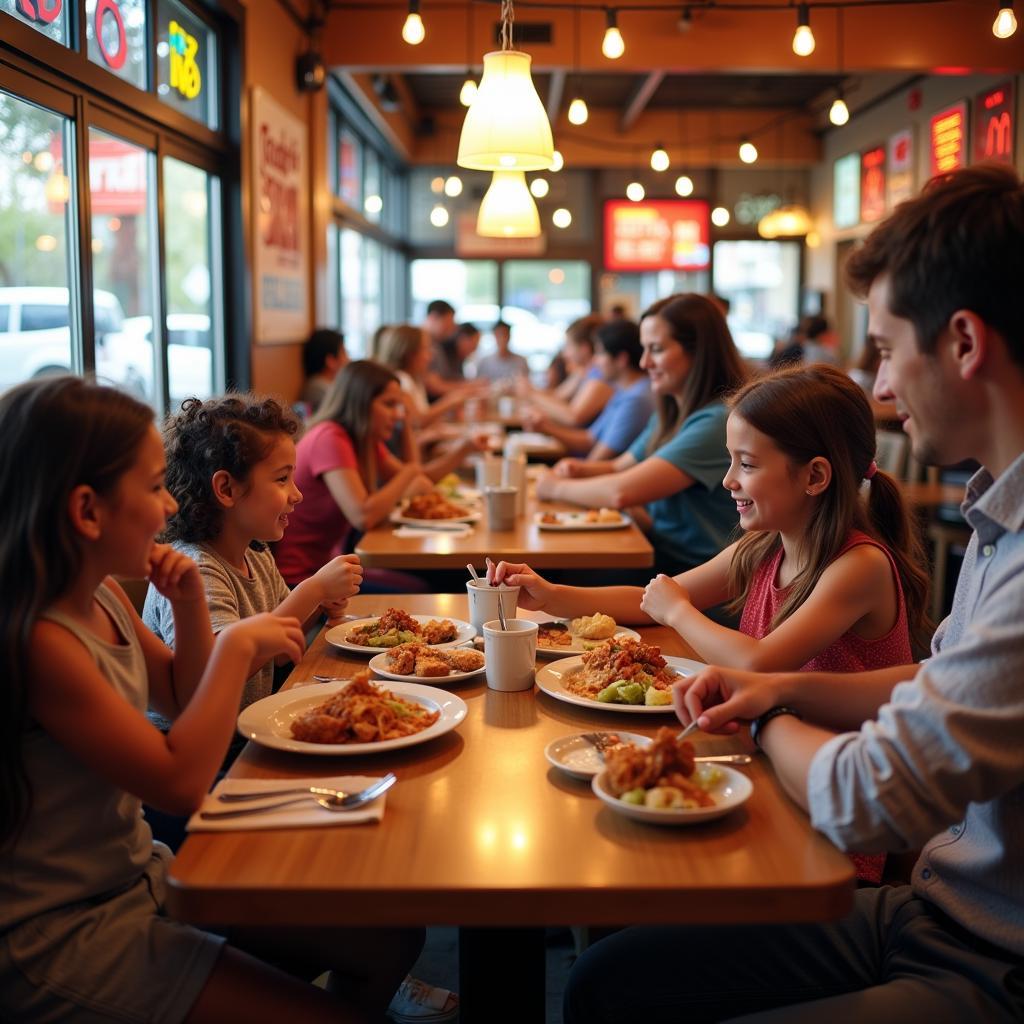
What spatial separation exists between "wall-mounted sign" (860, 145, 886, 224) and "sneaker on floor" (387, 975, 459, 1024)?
32.1 feet

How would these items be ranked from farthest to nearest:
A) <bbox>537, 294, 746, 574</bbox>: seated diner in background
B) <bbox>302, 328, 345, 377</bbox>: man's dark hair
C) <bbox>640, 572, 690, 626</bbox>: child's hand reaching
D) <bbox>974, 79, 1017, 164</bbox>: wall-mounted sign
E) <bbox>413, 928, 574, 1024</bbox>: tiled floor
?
<bbox>974, 79, 1017, 164</bbox>: wall-mounted sign → <bbox>302, 328, 345, 377</bbox>: man's dark hair → <bbox>537, 294, 746, 574</bbox>: seated diner in background → <bbox>413, 928, 574, 1024</bbox>: tiled floor → <bbox>640, 572, 690, 626</bbox>: child's hand reaching

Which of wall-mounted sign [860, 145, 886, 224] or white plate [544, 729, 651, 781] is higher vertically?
wall-mounted sign [860, 145, 886, 224]

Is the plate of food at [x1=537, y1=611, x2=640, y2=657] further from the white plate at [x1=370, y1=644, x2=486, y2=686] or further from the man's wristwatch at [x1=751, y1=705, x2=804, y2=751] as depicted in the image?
the man's wristwatch at [x1=751, y1=705, x2=804, y2=751]

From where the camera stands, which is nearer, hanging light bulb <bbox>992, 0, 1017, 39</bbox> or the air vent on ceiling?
hanging light bulb <bbox>992, 0, 1017, 39</bbox>

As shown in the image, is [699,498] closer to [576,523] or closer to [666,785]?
[576,523]

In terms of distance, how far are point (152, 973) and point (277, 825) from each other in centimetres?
23

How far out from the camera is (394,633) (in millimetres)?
2039

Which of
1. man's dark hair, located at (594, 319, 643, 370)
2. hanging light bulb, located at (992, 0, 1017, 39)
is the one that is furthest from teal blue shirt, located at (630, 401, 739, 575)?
hanging light bulb, located at (992, 0, 1017, 39)

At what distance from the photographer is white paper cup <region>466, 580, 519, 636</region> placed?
196 cm

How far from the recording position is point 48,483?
4.21 feet

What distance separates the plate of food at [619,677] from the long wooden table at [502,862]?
216 millimetres

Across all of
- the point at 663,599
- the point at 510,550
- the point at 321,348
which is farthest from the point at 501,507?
the point at 321,348

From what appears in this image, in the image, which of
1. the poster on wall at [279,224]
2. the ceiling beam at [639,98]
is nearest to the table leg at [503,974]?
the poster on wall at [279,224]

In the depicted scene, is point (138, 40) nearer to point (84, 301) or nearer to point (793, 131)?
point (84, 301)
